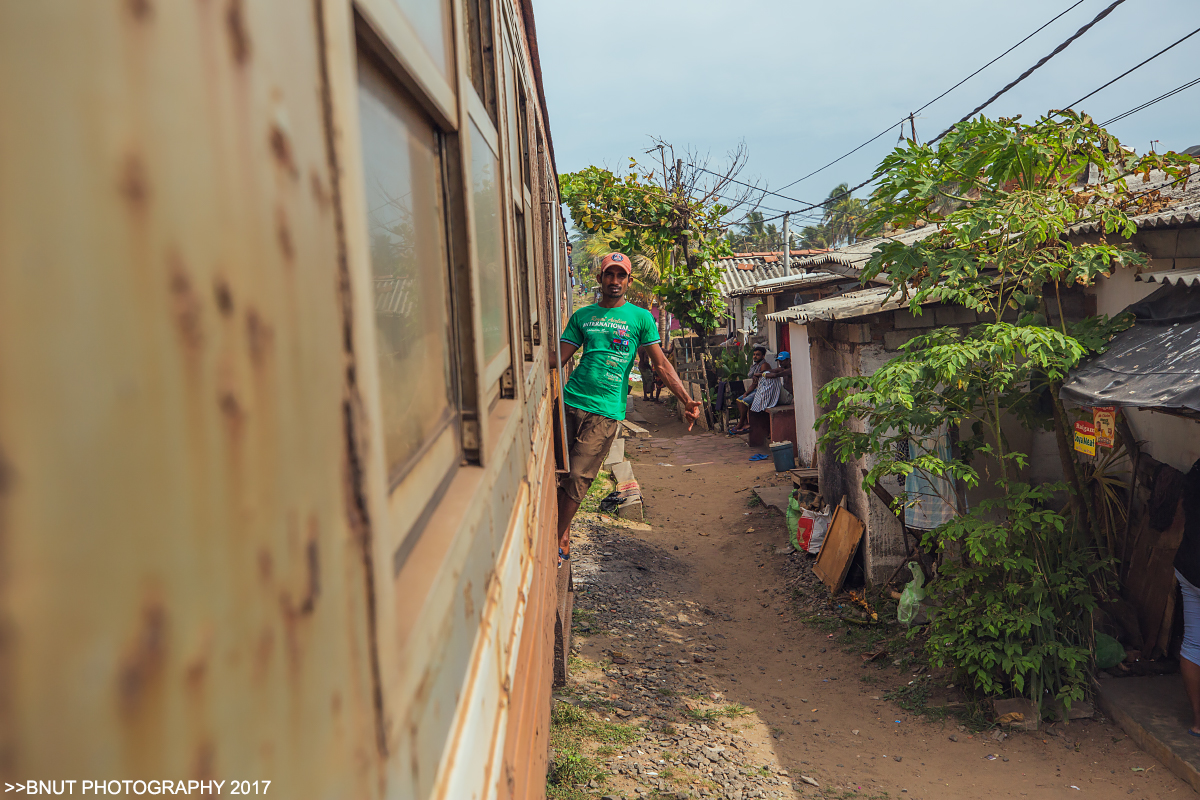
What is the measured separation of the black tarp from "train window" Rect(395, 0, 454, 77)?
330 cm

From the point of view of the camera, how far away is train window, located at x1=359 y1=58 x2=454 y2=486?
2.81 ft

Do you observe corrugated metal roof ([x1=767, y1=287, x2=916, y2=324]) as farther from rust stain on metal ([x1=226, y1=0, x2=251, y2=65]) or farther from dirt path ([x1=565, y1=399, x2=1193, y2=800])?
rust stain on metal ([x1=226, y1=0, x2=251, y2=65])

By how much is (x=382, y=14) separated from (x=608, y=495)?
8.93 metres

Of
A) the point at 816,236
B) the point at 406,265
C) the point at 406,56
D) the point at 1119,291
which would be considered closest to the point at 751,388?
the point at 1119,291

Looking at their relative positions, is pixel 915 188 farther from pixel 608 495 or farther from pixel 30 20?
pixel 608 495

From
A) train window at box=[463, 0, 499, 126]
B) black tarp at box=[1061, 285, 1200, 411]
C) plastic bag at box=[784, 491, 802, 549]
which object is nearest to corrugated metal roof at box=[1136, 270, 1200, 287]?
black tarp at box=[1061, 285, 1200, 411]

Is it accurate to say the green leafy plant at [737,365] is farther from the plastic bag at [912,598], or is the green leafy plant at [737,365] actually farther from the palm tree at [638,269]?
the plastic bag at [912,598]

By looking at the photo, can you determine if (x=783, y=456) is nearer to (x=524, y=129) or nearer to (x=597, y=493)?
(x=597, y=493)

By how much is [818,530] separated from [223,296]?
7.32m

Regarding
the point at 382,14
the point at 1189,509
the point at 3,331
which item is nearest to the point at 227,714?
the point at 3,331

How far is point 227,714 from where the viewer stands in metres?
0.37

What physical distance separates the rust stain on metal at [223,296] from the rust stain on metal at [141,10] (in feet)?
0.37

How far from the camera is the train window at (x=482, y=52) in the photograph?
1825 mm

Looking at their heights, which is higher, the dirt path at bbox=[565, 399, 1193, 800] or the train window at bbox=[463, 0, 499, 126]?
the train window at bbox=[463, 0, 499, 126]
